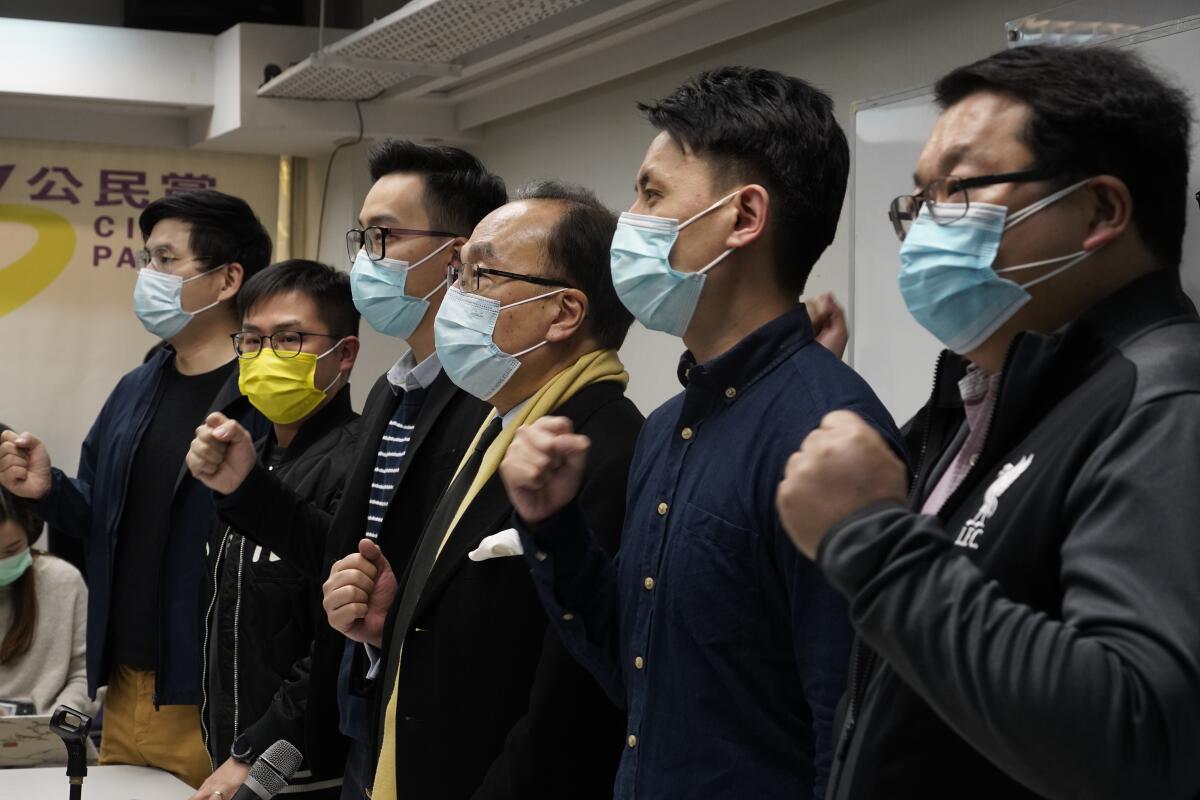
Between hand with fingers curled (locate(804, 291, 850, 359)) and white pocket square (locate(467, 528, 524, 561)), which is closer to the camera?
white pocket square (locate(467, 528, 524, 561))

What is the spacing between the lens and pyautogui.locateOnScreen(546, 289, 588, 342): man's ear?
2.07m

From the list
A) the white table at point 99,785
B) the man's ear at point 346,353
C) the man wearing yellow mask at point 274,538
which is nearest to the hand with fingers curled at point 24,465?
the man wearing yellow mask at point 274,538

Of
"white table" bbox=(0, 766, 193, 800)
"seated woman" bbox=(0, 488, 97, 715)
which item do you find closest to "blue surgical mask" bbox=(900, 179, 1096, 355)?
"white table" bbox=(0, 766, 193, 800)

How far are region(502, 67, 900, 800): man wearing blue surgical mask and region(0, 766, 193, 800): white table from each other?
5.07 ft

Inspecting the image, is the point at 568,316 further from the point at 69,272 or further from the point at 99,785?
the point at 69,272

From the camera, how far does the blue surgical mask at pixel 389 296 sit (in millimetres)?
2574

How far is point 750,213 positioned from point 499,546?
58 centimetres

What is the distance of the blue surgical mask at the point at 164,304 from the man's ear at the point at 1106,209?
9.27 feet

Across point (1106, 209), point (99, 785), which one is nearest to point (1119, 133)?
point (1106, 209)

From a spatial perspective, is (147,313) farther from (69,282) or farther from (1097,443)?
(1097,443)

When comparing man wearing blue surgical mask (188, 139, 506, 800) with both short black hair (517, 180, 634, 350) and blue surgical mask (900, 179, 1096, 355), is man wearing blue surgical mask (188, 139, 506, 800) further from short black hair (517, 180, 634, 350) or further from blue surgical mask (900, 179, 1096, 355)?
blue surgical mask (900, 179, 1096, 355)

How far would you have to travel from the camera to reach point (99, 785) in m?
2.88

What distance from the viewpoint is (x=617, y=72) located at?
13.0 ft

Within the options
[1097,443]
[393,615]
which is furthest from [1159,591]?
[393,615]
